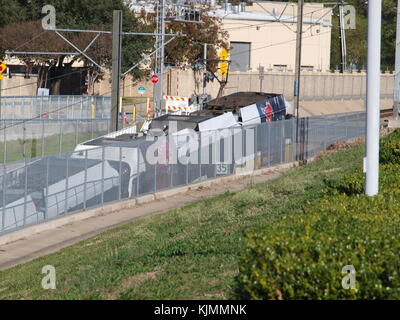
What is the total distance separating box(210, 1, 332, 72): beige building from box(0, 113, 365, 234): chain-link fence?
4192cm

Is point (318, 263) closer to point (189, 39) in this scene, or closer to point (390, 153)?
point (390, 153)

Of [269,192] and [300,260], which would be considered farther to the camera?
[269,192]

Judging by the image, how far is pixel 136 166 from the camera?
81.6 ft

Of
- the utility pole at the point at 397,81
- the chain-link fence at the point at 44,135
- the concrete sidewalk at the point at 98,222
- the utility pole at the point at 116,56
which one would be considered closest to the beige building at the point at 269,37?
the utility pole at the point at 397,81

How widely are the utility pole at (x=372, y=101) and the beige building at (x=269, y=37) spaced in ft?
208

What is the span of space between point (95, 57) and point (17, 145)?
25.5 m

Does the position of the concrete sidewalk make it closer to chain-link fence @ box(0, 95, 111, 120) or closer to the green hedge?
the green hedge

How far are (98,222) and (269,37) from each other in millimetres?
59434

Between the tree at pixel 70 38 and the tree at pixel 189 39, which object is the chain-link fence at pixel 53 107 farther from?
the tree at pixel 189 39

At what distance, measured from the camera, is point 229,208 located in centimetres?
1878

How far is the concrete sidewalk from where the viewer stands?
18969 mm

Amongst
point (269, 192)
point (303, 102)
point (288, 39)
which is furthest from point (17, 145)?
point (288, 39)

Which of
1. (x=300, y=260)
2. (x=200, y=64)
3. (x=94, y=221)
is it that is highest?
(x=200, y=64)
